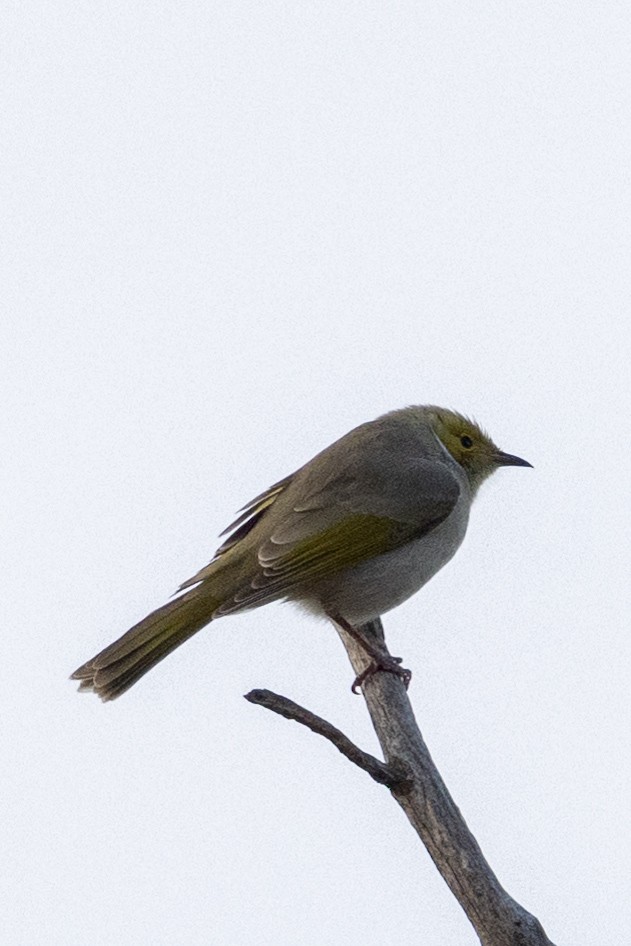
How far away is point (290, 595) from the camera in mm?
7027

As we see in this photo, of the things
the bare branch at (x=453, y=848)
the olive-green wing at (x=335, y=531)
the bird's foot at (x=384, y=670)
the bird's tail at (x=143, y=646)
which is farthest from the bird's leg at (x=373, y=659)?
the bird's tail at (x=143, y=646)

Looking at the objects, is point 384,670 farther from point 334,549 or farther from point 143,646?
point 143,646

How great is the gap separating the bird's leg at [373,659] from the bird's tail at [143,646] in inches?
26.9

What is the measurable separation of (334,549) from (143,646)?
1.03 m

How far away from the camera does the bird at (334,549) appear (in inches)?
265

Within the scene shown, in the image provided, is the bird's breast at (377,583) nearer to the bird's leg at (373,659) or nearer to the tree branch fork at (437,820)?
the bird's leg at (373,659)

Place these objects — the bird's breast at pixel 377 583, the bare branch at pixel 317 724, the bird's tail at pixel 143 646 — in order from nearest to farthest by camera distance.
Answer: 1. the bare branch at pixel 317 724
2. the bird's tail at pixel 143 646
3. the bird's breast at pixel 377 583

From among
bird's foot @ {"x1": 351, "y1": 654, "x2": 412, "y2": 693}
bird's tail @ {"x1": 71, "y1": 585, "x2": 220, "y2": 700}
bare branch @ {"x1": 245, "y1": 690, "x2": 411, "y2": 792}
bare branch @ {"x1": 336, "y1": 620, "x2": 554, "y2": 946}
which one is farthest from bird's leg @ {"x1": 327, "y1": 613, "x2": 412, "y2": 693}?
bare branch @ {"x1": 245, "y1": 690, "x2": 411, "y2": 792}

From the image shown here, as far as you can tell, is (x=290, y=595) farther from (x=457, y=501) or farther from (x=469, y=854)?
(x=469, y=854)

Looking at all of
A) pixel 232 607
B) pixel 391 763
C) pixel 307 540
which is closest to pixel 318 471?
pixel 307 540

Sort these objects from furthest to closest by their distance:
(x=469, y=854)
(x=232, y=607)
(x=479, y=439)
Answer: (x=479, y=439) → (x=232, y=607) → (x=469, y=854)

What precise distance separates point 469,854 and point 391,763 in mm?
479

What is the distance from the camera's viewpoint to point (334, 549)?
700 centimetres

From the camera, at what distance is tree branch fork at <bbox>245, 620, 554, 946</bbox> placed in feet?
16.7
